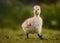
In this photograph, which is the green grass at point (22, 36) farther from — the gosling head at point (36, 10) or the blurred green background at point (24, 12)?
the gosling head at point (36, 10)

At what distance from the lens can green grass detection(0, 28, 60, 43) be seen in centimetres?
122

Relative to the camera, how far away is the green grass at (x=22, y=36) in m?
1.22

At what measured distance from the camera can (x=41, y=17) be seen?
1.25m

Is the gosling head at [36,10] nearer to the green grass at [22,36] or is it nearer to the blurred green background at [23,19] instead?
the blurred green background at [23,19]

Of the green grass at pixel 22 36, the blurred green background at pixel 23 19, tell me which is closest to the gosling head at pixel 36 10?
the blurred green background at pixel 23 19

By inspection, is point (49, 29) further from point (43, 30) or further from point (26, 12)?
point (26, 12)

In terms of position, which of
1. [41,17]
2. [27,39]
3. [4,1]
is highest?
[4,1]

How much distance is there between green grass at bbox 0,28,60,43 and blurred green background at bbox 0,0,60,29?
4 centimetres

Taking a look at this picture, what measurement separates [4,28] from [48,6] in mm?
387

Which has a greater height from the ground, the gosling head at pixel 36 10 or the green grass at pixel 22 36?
the gosling head at pixel 36 10

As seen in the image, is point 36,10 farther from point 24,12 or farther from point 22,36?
point 22,36

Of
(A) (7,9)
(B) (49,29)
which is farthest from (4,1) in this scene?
(B) (49,29)

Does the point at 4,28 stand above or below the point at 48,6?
below

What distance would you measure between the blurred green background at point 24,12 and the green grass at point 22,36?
0.04 meters
